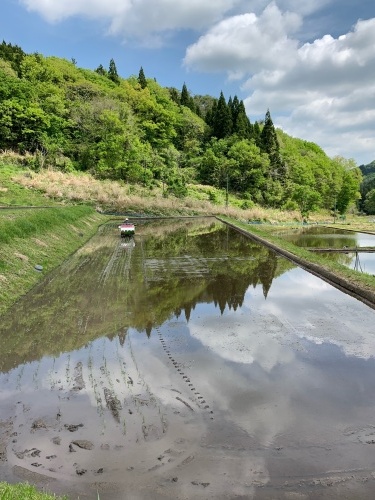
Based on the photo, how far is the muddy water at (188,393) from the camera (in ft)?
12.9

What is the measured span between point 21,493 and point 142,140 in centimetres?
6252

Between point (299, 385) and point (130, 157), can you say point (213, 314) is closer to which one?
point (299, 385)

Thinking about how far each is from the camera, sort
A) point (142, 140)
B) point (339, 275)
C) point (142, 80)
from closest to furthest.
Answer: point (339, 275), point (142, 140), point (142, 80)

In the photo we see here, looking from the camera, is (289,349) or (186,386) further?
(289,349)

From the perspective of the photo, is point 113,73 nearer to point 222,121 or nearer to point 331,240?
point 222,121

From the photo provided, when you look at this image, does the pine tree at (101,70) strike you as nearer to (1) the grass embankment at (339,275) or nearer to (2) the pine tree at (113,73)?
(2) the pine tree at (113,73)

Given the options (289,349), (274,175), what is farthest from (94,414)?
(274,175)

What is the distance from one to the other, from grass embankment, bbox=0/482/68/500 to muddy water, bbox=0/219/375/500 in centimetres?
37

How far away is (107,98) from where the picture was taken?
201 ft

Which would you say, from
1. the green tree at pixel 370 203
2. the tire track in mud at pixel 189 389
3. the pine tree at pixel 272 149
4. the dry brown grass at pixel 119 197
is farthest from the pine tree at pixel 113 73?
the tire track in mud at pixel 189 389

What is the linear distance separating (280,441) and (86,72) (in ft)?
280

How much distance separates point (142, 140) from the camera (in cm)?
6281

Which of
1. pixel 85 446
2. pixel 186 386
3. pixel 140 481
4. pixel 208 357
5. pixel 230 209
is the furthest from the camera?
pixel 230 209

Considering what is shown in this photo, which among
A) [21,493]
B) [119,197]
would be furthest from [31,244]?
[119,197]
